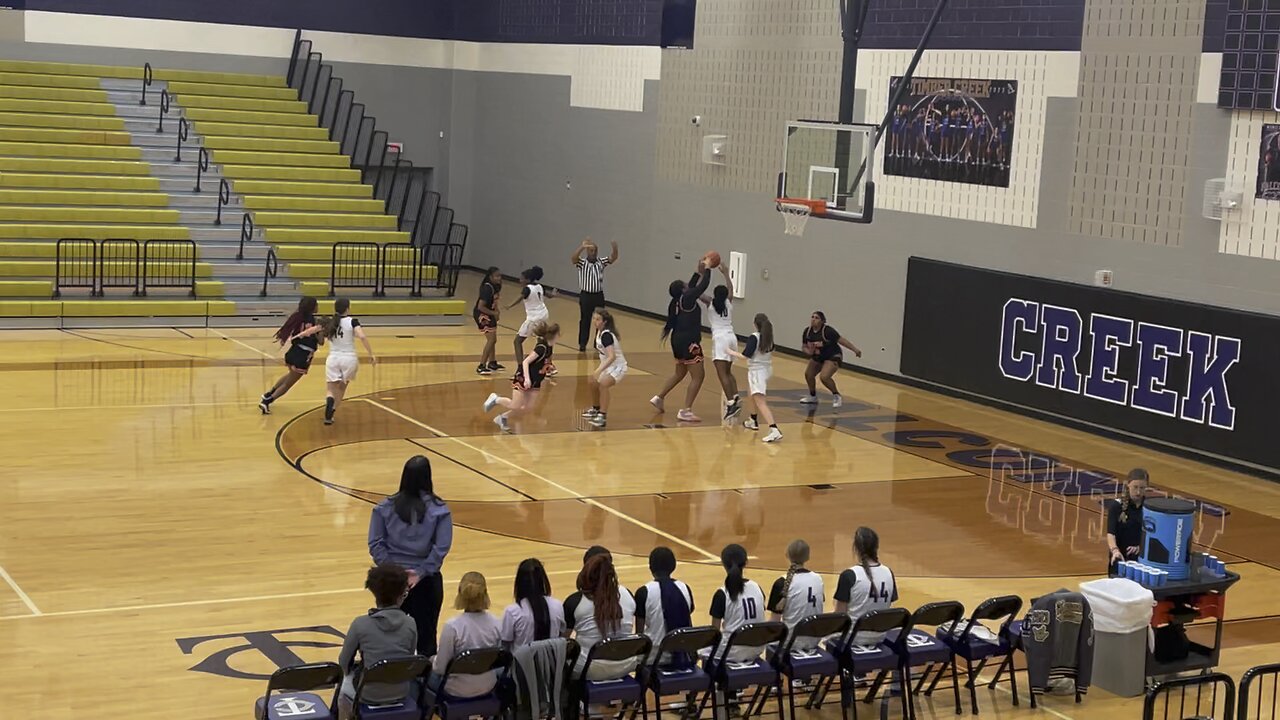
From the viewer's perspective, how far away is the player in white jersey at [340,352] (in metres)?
18.0

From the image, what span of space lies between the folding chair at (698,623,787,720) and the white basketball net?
1217cm

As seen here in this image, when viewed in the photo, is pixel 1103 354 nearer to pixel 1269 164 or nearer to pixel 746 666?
pixel 1269 164

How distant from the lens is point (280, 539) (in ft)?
44.1

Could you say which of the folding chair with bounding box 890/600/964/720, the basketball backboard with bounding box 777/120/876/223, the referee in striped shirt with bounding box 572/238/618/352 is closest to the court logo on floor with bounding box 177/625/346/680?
the folding chair with bounding box 890/600/964/720

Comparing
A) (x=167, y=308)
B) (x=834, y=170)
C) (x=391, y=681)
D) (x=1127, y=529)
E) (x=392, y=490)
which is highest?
(x=834, y=170)

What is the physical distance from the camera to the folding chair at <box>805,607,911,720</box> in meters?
9.69

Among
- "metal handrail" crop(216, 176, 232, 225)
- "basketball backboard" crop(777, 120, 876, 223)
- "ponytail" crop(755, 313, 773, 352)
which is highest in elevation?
"basketball backboard" crop(777, 120, 876, 223)

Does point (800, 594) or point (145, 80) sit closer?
point (800, 594)

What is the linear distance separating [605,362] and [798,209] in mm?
4167

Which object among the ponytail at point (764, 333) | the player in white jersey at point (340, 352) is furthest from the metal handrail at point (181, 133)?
the ponytail at point (764, 333)

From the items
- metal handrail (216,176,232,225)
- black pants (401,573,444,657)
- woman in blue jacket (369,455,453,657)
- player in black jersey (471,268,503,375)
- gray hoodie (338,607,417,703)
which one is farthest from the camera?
metal handrail (216,176,232,225)

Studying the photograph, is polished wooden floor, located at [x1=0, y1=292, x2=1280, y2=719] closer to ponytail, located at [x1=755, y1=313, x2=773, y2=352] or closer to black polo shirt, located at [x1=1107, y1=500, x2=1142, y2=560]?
black polo shirt, located at [x1=1107, y1=500, x2=1142, y2=560]

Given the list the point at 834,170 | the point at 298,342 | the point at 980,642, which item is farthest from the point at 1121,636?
the point at 834,170

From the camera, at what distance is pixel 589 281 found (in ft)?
80.1
